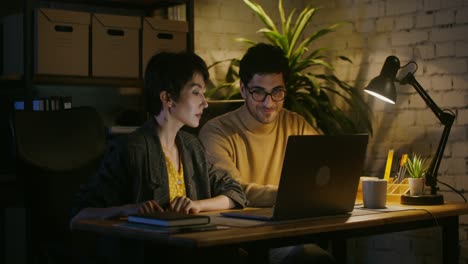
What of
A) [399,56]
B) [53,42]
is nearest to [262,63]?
[53,42]

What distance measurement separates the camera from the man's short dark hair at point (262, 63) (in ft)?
10.2

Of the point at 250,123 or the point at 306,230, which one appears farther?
the point at 250,123

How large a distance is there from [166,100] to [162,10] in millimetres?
1844

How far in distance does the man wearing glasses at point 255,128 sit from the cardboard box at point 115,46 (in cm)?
85

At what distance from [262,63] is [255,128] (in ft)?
0.90

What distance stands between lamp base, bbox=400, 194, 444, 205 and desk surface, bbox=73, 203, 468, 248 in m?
0.06

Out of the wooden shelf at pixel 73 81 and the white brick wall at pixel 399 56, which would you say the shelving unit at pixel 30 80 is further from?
the white brick wall at pixel 399 56

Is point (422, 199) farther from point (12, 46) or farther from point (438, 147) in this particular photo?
point (12, 46)

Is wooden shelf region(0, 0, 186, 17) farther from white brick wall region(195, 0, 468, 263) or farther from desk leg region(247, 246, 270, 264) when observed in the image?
desk leg region(247, 246, 270, 264)

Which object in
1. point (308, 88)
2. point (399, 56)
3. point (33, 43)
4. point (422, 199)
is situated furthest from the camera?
point (308, 88)

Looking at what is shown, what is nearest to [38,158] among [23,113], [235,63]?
[23,113]

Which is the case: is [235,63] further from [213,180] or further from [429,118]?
[213,180]

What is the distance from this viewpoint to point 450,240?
2.73 meters

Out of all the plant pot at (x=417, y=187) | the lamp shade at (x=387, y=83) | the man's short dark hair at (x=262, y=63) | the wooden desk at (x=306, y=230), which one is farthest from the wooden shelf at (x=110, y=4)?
the wooden desk at (x=306, y=230)
